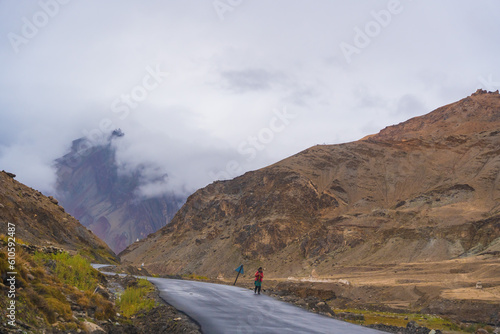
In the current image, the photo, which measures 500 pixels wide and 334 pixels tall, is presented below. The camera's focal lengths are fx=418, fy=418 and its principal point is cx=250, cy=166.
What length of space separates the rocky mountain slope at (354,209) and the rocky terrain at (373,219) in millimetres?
262

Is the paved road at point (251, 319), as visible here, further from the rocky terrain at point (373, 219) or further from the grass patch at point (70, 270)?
the rocky terrain at point (373, 219)

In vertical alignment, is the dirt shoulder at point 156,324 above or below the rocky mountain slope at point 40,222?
below

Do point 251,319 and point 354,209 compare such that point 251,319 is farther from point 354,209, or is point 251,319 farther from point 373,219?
point 354,209

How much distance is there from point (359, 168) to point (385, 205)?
20379 millimetres

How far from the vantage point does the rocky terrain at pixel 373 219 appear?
51.6 metres

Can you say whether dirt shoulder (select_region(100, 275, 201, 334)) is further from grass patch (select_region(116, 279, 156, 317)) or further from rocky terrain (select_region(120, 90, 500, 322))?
rocky terrain (select_region(120, 90, 500, 322))

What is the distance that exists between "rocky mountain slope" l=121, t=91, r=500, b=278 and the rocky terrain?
26 cm

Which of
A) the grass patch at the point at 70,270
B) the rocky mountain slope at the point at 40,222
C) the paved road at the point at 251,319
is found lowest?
the paved road at the point at 251,319

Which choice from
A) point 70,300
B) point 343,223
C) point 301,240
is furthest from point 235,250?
point 70,300

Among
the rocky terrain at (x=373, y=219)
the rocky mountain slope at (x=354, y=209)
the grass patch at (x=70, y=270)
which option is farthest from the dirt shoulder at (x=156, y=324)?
the rocky mountain slope at (x=354, y=209)

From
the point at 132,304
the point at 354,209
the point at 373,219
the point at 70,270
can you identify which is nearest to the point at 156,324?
the point at 132,304

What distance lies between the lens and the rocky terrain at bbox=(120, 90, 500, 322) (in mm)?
51562

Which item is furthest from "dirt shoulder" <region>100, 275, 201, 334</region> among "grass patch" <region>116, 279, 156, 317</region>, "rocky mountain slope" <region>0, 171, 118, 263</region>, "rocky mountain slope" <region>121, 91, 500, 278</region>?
"rocky mountain slope" <region>121, 91, 500, 278</region>

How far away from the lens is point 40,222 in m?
53.9
